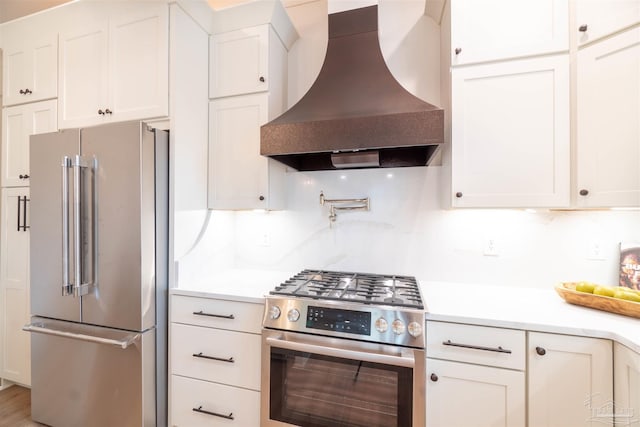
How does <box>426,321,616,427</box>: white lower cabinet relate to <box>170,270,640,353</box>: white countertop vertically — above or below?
below

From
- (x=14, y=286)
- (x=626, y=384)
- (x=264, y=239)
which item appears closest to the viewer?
(x=626, y=384)

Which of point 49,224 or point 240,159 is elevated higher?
point 240,159

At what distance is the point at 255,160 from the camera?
1.86 m

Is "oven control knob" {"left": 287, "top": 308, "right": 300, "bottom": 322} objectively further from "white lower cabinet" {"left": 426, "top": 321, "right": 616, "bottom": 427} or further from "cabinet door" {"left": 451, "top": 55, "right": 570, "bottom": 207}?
"cabinet door" {"left": 451, "top": 55, "right": 570, "bottom": 207}

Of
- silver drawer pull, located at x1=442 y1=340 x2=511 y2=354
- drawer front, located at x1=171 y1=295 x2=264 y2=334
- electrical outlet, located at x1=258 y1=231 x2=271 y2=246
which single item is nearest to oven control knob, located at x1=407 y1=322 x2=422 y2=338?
silver drawer pull, located at x1=442 y1=340 x2=511 y2=354

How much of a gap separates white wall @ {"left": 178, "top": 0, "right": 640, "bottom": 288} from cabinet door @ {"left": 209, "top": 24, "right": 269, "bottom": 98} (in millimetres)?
349

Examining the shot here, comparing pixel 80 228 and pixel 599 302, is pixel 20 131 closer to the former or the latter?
pixel 80 228

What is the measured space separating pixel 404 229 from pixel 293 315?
0.99 m

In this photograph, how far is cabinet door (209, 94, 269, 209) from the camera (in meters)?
1.85

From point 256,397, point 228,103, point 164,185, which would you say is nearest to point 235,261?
point 164,185

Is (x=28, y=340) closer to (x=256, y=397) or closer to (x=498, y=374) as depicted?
(x=256, y=397)

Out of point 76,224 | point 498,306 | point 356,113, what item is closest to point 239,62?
point 356,113

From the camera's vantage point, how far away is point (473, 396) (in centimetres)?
120

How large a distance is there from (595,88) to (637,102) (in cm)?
16
